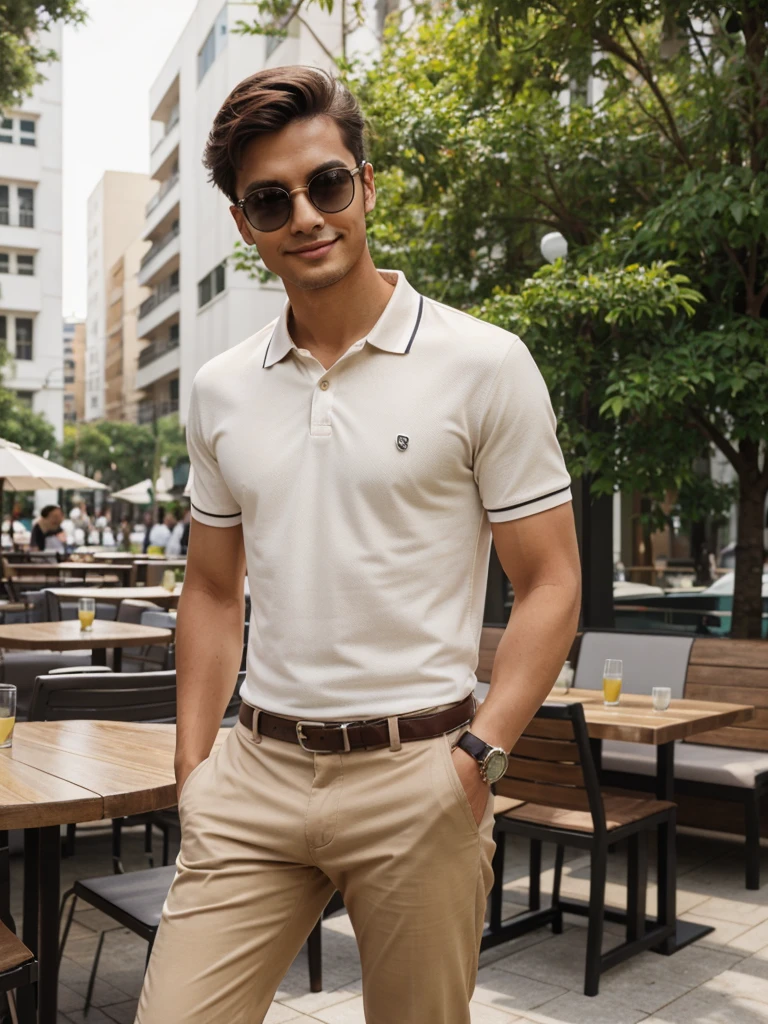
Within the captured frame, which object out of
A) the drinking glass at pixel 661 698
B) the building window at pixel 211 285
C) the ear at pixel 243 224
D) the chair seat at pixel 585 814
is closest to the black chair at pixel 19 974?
the ear at pixel 243 224

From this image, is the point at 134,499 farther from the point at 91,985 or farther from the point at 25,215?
the point at 91,985

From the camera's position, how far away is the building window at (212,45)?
40.0 m

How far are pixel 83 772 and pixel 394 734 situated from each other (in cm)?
165

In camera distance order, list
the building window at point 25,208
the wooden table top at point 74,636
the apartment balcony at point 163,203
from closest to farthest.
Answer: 1. the wooden table top at point 74,636
2. the building window at point 25,208
3. the apartment balcony at point 163,203

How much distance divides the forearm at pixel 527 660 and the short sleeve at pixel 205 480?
0.60 meters

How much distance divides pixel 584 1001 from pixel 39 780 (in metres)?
2.17

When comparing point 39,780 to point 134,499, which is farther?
point 134,499

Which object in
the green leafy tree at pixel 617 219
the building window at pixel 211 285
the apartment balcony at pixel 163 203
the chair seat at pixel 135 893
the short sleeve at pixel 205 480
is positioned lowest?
the chair seat at pixel 135 893

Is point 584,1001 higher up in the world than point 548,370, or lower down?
lower down

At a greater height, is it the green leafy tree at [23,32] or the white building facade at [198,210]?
the white building facade at [198,210]

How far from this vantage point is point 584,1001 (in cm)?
417

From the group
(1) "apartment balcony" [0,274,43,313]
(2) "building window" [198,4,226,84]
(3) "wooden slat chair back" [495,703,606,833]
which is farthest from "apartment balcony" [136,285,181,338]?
(3) "wooden slat chair back" [495,703,606,833]

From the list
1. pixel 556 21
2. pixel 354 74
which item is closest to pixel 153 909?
→ pixel 556 21

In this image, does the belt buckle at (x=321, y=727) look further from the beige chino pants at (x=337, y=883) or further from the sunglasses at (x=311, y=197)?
the sunglasses at (x=311, y=197)
